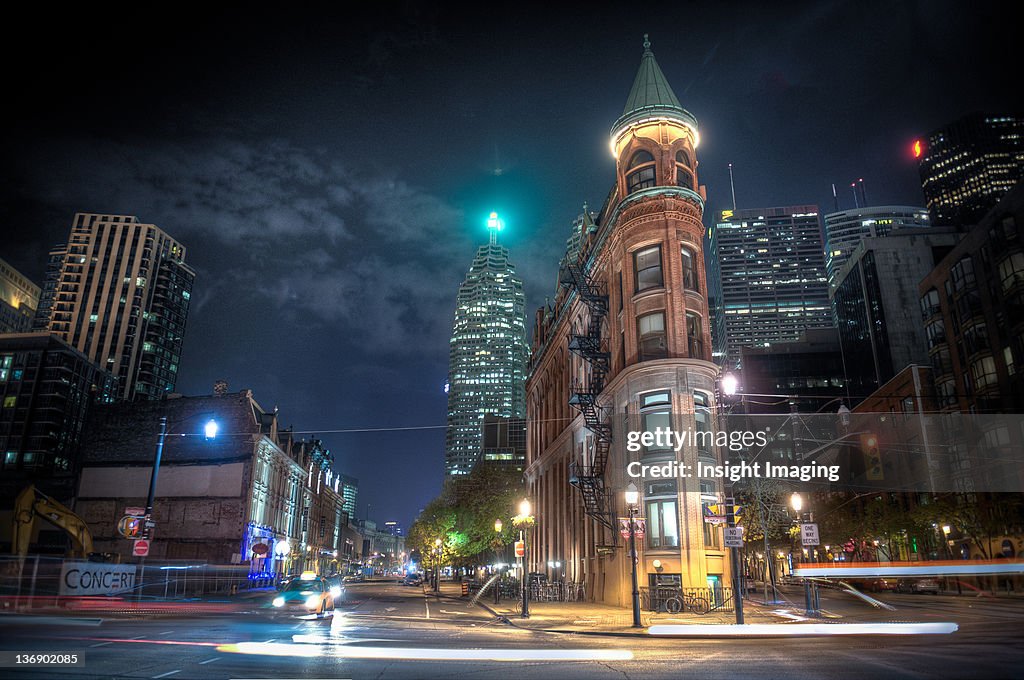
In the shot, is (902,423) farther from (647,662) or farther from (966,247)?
(647,662)

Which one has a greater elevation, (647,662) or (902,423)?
(902,423)

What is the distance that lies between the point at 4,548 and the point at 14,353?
55211 millimetres

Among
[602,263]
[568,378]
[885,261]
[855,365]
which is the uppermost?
[885,261]

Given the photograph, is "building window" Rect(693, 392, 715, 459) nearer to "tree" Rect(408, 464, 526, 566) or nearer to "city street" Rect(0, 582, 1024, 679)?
"city street" Rect(0, 582, 1024, 679)

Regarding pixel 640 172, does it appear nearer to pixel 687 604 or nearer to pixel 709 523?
pixel 709 523

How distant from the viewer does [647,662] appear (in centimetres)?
1356

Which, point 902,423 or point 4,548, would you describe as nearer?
point 4,548

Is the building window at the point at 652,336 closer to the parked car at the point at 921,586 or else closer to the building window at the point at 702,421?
the building window at the point at 702,421

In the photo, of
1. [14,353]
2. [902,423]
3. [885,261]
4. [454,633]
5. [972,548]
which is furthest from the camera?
[885,261]

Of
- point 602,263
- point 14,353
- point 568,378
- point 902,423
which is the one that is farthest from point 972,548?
point 14,353

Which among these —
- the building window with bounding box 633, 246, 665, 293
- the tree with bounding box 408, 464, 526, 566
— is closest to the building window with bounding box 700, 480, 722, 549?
the building window with bounding box 633, 246, 665, 293

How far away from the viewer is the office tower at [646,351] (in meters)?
31.2

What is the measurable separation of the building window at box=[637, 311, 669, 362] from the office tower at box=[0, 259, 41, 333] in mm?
182098

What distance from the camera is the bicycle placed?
28562mm
